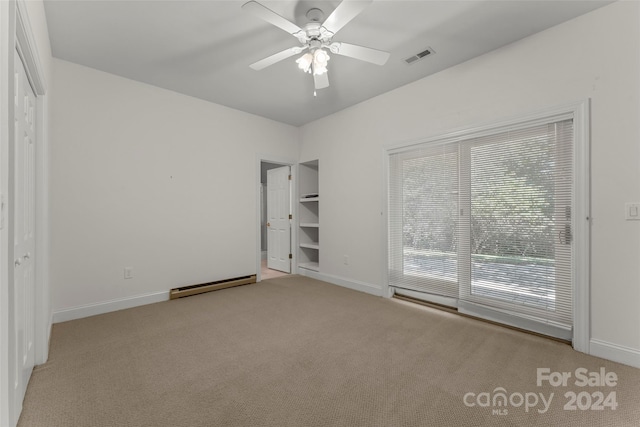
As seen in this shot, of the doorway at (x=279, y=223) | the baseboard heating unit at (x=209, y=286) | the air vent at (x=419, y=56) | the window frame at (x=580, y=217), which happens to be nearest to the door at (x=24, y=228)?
the baseboard heating unit at (x=209, y=286)

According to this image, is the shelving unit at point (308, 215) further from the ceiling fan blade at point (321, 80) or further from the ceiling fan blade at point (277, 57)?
the ceiling fan blade at point (277, 57)

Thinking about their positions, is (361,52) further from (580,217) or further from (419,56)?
(580,217)

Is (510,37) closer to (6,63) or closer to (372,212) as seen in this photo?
(372,212)

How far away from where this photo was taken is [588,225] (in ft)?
7.30

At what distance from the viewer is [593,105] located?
221 cm

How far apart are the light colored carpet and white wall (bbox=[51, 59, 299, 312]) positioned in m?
0.58

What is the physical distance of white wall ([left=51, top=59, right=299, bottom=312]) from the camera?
114 inches

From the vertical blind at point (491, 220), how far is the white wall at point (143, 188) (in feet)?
7.80

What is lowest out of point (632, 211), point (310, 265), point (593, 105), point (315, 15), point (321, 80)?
point (310, 265)

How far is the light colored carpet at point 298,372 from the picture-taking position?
154 cm

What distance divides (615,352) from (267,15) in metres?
3.48

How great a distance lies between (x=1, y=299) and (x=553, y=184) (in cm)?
361

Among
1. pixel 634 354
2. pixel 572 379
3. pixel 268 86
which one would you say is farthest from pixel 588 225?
pixel 268 86

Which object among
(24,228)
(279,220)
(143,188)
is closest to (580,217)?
(24,228)
